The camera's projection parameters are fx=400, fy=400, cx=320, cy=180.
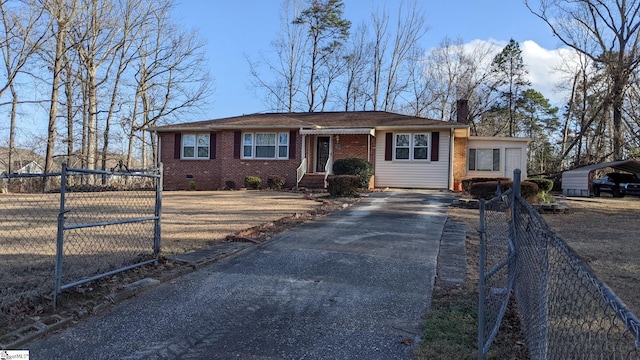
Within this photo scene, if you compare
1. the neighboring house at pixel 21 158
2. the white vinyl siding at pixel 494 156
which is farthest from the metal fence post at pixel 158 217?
the neighboring house at pixel 21 158

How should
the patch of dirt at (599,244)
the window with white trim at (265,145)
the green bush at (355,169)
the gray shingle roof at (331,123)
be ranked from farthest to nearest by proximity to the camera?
the window with white trim at (265,145)
the gray shingle roof at (331,123)
the green bush at (355,169)
the patch of dirt at (599,244)

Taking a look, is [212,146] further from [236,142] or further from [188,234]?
[188,234]

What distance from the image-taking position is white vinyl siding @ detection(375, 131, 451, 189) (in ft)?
60.6

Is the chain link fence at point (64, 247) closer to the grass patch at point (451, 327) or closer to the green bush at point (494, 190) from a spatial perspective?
the grass patch at point (451, 327)

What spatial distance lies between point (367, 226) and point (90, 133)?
23696mm

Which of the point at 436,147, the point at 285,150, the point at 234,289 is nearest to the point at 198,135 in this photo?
the point at 285,150

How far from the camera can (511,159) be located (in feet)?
65.7

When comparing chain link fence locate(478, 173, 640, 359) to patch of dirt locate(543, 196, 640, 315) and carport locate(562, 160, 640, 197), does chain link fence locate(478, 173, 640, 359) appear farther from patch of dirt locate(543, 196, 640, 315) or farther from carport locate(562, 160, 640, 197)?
carport locate(562, 160, 640, 197)

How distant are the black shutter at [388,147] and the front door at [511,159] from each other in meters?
5.98

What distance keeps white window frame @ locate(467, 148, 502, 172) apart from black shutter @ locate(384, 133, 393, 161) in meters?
4.54

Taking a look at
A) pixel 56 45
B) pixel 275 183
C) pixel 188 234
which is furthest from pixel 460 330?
pixel 56 45

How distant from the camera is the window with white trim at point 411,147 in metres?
18.8

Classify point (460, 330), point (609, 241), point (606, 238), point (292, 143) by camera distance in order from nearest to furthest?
1. point (460, 330)
2. point (609, 241)
3. point (606, 238)
4. point (292, 143)

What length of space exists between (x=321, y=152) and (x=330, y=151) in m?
1.05
